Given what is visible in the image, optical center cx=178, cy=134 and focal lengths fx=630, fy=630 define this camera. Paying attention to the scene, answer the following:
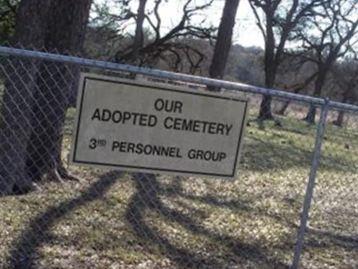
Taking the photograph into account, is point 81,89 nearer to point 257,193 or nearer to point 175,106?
point 175,106

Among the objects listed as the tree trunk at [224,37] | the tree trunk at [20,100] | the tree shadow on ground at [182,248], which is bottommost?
the tree shadow on ground at [182,248]

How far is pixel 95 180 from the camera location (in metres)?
7.82

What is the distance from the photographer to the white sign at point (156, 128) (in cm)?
438

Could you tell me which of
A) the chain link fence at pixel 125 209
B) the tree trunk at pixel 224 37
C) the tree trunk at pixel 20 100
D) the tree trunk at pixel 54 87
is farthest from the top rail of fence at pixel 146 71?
the tree trunk at pixel 224 37

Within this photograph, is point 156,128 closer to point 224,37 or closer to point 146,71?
point 146,71

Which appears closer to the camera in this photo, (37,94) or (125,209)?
(37,94)

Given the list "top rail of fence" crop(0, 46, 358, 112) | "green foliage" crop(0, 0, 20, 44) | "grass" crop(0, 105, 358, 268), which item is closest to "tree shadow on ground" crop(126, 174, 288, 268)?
"grass" crop(0, 105, 358, 268)

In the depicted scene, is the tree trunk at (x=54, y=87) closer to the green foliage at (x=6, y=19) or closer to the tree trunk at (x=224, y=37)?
the tree trunk at (x=224, y=37)

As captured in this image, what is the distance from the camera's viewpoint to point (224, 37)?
59.0 ft

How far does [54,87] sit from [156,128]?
8.22 ft

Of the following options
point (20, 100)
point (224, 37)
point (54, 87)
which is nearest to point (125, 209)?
point (54, 87)

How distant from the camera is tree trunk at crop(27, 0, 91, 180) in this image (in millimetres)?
6742

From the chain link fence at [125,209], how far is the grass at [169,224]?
0.01 meters

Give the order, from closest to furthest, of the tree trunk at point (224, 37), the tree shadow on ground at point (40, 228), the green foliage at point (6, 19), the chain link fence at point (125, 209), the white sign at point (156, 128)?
the white sign at point (156, 128)
the tree shadow on ground at point (40, 228)
the chain link fence at point (125, 209)
the tree trunk at point (224, 37)
the green foliage at point (6, 19)
